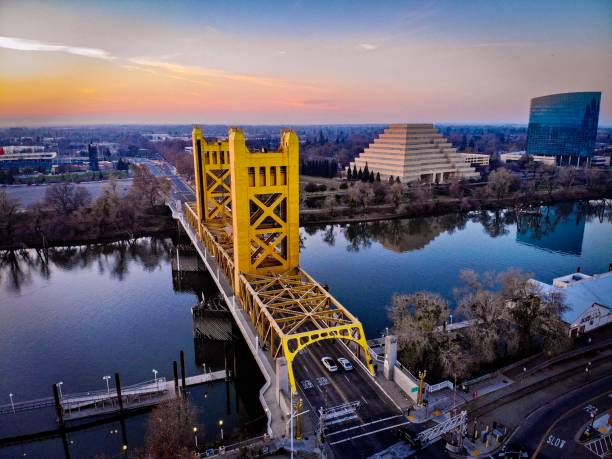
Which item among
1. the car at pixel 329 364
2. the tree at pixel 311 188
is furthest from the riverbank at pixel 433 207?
the car at pixel 329 364

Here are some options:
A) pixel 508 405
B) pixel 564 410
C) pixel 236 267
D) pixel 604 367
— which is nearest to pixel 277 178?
pixel 236 267

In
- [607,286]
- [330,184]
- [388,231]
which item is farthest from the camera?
[330,184]

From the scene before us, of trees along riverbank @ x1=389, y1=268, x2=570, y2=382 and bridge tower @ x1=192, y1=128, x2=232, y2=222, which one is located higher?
bridge tower @ x1=192, y1=128, x2=232, y2=222

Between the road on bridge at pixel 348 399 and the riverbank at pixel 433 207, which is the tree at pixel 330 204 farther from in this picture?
the road on bridge at pixel 348 399

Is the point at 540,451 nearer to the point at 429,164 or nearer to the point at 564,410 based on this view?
the point at 564,410

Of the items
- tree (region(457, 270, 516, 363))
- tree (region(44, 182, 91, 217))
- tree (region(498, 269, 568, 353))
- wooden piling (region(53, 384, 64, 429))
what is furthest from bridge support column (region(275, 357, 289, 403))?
tree (region(44, 182, 91, 217))

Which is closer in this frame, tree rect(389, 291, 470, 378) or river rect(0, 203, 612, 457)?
tree rect(389, 291, 470, 378)

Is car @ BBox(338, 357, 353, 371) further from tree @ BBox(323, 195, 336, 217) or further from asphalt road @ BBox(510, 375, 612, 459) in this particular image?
tree @ BBox(323, 195, 336, 217)
